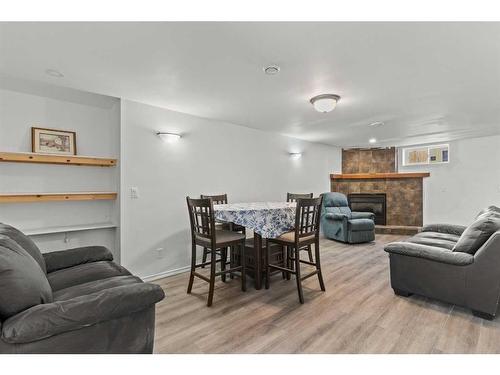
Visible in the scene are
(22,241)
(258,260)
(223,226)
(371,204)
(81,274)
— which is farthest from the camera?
(371,204)

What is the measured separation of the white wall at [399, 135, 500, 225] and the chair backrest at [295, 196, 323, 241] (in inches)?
182

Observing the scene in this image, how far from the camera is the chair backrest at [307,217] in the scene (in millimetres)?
2580

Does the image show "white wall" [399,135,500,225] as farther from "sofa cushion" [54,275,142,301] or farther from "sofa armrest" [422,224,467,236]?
"sofa cushion" [54,275,142,301]

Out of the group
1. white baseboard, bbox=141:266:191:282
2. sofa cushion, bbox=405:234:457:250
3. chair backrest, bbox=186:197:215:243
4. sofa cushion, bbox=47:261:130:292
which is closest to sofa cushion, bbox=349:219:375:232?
sofa cushion, bbox=405:234:457:250

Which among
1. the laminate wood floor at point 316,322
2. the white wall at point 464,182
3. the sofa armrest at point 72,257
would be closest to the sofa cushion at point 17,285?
the sofa armrest at point 72,257

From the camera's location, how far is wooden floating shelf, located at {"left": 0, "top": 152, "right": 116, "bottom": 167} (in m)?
2.46

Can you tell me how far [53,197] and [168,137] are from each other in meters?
1.39

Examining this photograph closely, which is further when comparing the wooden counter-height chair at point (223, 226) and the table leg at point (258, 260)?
the wooden counter-height chair at point (223, 226)

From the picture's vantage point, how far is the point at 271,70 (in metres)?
2.24

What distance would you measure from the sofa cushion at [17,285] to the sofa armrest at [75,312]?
2.5 inches

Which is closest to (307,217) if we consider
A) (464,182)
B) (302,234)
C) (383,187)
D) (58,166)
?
(302,234)

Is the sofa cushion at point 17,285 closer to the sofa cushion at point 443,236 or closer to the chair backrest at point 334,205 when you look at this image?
the sofa cushion at point 443,236

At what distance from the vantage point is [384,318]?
2236mm

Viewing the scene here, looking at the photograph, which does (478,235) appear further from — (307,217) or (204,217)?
(204,217)
